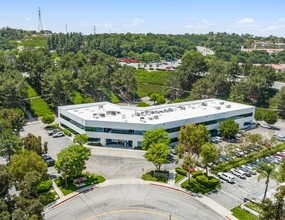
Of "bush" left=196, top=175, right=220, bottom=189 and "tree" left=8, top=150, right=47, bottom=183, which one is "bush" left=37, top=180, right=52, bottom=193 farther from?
"bush" left=196, top=175, right=220, bottom=189

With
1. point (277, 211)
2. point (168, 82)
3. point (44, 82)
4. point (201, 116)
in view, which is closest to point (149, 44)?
point (168, 82)

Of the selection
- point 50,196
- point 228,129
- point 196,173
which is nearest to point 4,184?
point 50,196

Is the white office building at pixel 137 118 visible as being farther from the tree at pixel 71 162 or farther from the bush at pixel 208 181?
the tree at pixel 71 162

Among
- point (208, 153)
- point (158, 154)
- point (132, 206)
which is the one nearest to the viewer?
point (132, 206)

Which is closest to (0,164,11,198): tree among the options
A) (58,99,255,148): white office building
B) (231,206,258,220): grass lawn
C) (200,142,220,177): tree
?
(200,142,220,177): tree

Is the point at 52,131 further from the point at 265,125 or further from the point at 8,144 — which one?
the point at 265,125
